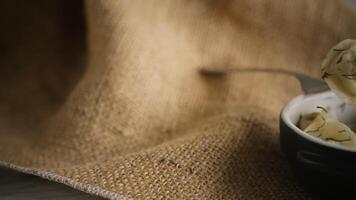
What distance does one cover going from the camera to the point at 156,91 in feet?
1.39

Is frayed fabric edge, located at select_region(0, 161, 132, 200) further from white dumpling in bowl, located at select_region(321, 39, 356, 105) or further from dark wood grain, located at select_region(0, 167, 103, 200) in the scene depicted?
white dumpling in bowl, located at select_region(321, 39, 356, 105)

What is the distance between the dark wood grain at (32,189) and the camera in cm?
32

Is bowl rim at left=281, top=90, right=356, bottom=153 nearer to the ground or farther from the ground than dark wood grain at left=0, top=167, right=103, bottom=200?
farther from the ground

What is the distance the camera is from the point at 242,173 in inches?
13.0

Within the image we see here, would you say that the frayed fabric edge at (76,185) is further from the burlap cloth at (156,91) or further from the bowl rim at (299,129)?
the bowl rim at (299,129)

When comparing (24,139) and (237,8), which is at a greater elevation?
(237,8)

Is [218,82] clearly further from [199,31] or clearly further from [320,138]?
[320,138]

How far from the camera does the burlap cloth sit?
1.06 feet

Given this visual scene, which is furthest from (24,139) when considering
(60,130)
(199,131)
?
(199,131)

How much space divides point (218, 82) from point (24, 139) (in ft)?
0.60

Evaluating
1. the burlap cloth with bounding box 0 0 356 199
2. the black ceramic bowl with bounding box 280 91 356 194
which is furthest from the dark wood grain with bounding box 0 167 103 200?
the black ceramic bowl with bounding box 280 91 356 194

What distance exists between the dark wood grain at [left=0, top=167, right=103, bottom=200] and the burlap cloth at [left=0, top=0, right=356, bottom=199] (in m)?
0.01

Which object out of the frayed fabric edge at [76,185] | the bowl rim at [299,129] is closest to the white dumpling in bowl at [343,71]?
the bowl rim at [299,129]

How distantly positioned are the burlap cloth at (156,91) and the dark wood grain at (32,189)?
1cm
